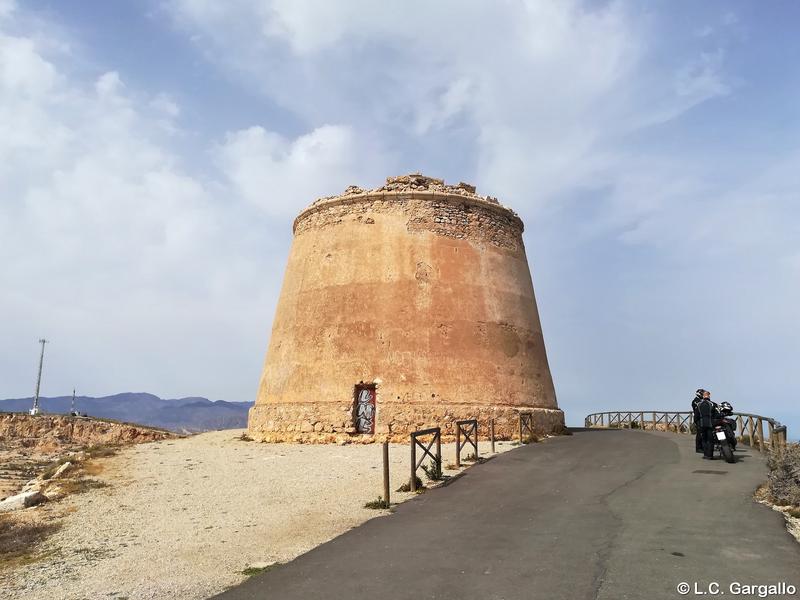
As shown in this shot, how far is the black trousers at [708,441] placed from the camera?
13289 mm

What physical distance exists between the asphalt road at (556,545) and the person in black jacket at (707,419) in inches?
66.2

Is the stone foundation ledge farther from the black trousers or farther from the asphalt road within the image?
the asphalt road

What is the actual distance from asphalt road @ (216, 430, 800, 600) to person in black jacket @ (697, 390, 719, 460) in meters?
1.68

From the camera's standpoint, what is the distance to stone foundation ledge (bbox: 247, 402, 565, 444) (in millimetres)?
18188

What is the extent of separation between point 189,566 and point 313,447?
11.1m

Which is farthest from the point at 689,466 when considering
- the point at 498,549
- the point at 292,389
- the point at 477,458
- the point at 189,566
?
the point at 292,389

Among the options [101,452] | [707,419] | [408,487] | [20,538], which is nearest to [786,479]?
[707,419]

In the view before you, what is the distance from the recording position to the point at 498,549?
22.7ft

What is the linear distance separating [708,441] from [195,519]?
10.9m

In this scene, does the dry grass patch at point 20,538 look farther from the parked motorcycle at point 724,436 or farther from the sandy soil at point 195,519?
the parked motorcycle at point 724,436

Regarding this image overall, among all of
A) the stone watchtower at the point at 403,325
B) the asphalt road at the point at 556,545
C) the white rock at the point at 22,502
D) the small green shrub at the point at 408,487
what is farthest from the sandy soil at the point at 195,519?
the stone watchtower at the point at 403,325

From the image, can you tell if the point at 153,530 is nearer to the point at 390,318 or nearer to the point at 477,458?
the point at 477,458

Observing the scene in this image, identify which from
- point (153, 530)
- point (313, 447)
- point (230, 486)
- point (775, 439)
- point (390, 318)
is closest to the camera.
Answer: point (153, 530)

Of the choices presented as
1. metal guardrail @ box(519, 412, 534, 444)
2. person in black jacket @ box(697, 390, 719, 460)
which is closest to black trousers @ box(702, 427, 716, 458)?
person in black jacket @ box(697, 390, 719, 460)
